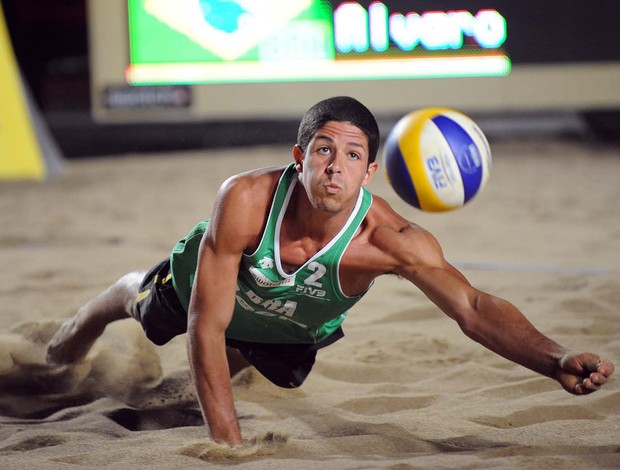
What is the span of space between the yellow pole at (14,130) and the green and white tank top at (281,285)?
19.0 feet

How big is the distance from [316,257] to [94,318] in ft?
3.43

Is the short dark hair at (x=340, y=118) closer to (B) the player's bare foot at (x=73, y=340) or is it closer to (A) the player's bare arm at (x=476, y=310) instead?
(A) the player's bare arm at (x=476, y=310)

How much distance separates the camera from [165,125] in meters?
12.1

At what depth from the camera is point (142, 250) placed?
18.0 ft

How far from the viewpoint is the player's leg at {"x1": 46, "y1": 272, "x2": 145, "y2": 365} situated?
314cm

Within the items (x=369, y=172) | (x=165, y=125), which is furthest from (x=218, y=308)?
(x=165, y=125)

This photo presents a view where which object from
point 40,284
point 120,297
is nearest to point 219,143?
point 40,284

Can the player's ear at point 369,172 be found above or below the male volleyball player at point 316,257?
above

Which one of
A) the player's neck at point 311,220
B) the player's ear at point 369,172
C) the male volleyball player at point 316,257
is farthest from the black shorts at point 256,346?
the player's ear at point 369,172

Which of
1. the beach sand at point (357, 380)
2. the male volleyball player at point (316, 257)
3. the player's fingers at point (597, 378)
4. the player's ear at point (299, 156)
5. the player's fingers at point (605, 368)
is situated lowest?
the beach sand at point (357, 380)

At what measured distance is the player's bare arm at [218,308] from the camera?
250 cm

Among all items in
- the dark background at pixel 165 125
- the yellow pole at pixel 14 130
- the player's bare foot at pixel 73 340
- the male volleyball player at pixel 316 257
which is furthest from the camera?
the dark background at pixel 165 125

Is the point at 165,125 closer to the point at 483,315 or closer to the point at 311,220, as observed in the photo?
the point at 311,220

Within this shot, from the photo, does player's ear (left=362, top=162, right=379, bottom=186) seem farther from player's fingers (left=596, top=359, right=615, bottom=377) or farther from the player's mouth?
player's fingers (left=596, top=359, right=615, bottom=377)
